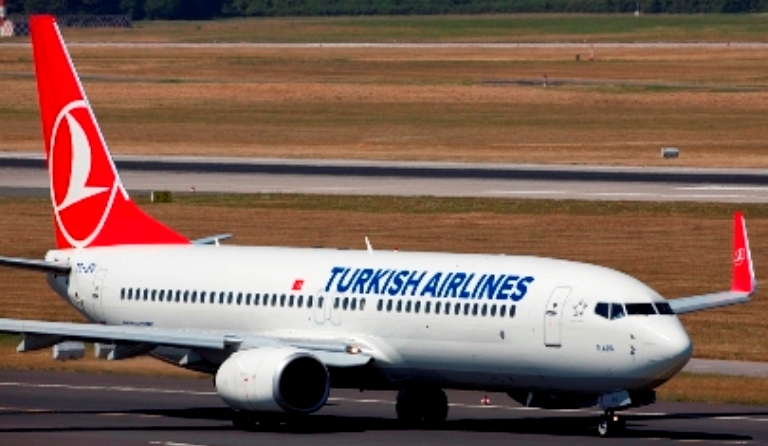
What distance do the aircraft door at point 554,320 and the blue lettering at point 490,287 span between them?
1469 millimetres

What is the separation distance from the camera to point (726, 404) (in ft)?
158

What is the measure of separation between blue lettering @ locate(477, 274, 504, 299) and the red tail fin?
1030 centimetres

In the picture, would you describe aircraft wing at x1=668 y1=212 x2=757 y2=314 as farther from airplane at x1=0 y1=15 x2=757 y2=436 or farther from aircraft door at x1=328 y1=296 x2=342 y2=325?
aircraft door at x1=328 y1=296 x2=342 y2=325

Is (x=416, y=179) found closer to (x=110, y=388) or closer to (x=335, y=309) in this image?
(x=110, y=388)

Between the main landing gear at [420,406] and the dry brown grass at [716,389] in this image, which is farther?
the dry brown grass at [716,389]

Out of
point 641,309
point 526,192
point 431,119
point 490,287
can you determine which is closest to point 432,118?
point 431,119

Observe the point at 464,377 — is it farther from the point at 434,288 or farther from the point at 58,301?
the point at 58,301

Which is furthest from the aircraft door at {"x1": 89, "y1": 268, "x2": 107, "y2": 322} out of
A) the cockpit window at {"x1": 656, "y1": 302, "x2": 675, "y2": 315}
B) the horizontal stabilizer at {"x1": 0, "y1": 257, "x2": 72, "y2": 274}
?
the cockpit window at {"x1": 656, "y1": 302, "x2": 675, "y2": 315}

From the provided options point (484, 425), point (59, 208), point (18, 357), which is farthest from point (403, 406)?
point (18, 357)

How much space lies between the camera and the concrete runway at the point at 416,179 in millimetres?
102000

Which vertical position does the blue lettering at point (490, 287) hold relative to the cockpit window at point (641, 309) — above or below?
above

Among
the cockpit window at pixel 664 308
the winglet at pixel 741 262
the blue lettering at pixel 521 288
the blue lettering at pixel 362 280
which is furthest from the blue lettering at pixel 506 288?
the winglet at pixel 741 262

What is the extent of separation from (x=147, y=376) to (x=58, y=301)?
14127mm

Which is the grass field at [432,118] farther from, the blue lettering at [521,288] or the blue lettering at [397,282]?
the blue lettering at [521,288]
